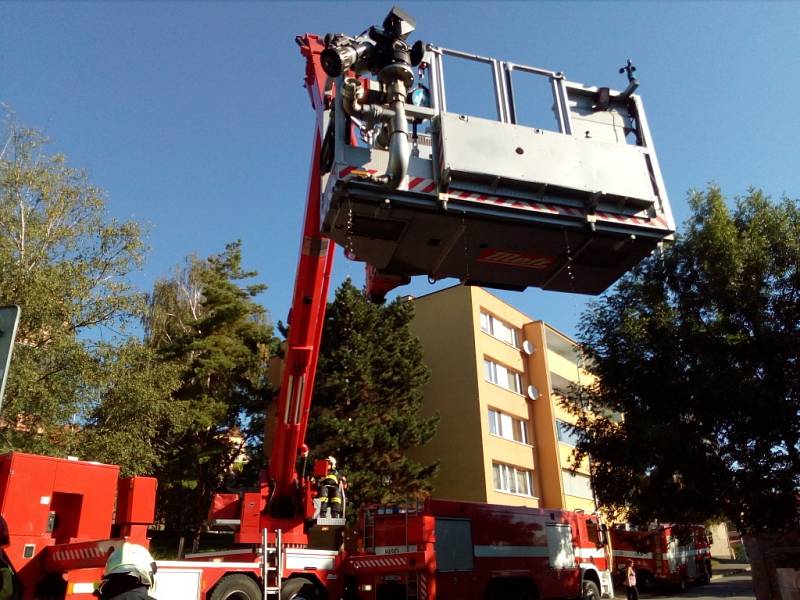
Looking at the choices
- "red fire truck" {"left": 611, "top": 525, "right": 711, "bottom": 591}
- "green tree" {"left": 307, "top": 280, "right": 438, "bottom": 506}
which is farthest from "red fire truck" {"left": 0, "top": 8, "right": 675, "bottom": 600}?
"red fire truck" {"left": 611, "top": 525, "right": 711, "bottom": 591}

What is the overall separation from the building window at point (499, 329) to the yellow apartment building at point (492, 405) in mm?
51

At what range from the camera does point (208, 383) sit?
27828mm

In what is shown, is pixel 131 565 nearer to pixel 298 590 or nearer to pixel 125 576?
pixel 125 576

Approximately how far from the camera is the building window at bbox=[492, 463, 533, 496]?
27688mm

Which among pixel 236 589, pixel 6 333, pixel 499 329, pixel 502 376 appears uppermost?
pixel 499 329

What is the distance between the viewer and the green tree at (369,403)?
21.4m

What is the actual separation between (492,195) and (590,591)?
42.0 feet

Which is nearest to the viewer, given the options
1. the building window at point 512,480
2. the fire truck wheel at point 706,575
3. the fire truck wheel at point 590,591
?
the fire truck wheel at point 590,591

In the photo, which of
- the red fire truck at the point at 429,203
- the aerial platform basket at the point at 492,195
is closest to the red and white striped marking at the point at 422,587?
the red fire truck at the point at 429,203

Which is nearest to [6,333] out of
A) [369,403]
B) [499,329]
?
[369,403]

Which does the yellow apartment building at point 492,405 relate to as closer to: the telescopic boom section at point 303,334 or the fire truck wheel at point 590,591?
the fire truck wheel at point 590,591

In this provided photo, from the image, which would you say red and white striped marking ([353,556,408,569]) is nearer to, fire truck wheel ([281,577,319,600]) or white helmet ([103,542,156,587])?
fire truck wheel ([281,577,319,600])

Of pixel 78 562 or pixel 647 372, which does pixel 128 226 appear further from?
pixel 647 372

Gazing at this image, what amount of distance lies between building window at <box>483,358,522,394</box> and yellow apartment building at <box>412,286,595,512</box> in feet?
0.16
